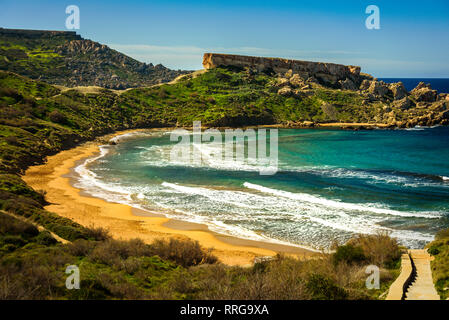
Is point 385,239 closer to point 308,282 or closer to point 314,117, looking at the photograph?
point 308,282

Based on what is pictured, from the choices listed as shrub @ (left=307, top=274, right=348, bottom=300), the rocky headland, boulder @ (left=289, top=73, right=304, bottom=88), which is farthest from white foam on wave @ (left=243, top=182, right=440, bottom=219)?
boulder @ (left=289, top=73, right=304, bottom=88)

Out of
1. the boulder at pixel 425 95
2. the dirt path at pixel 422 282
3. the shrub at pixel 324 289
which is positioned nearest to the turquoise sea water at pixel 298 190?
the dirt path at pixel 422 282

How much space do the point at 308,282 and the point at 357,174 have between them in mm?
27236

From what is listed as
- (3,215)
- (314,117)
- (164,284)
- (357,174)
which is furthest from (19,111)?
(314,117)

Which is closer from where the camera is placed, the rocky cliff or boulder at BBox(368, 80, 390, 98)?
Answer: boulder at BBox(368, 80, 390, 98)

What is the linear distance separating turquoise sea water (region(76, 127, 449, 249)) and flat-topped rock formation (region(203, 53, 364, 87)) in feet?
234

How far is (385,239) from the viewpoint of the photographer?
1494cm

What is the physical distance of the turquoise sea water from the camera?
2134 cm

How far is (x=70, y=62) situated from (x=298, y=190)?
13921 centimetres

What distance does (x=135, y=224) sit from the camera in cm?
2180

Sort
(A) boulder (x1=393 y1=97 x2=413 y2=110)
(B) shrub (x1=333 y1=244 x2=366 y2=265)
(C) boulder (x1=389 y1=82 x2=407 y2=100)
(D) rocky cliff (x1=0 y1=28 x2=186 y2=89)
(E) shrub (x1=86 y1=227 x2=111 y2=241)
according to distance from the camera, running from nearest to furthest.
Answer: (B) shrub (x1=333 y1=244 x2=366 y2=265), (E) shrub (x1=86 y1=227 x2=111 y2=241), (A) boulder (x1=393 y1=97 x2=413 y2=110), (C) boulder (x1=389 y1=82 x2=407 y2=100), (D) rocky cliff (x1=0 y1=28 x2=186 y2=89)

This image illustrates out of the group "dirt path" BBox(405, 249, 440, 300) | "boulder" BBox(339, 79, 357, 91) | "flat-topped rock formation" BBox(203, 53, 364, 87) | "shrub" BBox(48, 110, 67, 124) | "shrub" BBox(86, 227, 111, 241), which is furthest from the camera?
"flat-topped rock formation" BBox(203, 53, 364, 87)

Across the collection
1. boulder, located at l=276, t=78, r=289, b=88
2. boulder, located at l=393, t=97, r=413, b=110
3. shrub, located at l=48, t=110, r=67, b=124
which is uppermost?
boulder, located at l=276, t=78, r=289, b=88

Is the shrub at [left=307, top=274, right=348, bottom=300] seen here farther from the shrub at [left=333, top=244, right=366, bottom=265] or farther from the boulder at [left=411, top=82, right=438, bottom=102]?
the boulder at [left=411, top=82, right=438, bottom=102]
